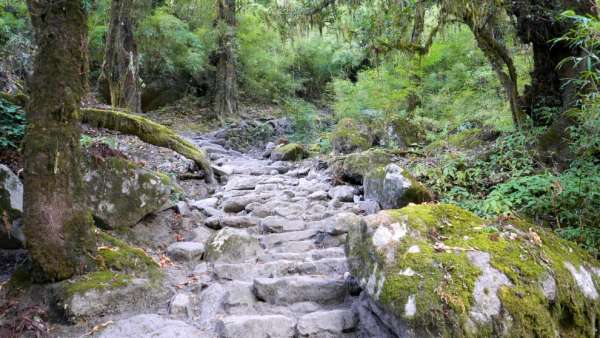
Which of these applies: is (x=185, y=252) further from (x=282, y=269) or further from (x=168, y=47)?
(x=168, y=47)

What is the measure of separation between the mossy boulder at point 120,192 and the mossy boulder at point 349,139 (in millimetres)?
4662

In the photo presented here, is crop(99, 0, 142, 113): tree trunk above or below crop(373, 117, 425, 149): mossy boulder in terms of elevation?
above

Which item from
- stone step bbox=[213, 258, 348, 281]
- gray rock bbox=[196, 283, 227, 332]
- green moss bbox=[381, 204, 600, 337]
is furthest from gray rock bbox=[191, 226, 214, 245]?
green moss bbox=[381, 204, 600, 337]

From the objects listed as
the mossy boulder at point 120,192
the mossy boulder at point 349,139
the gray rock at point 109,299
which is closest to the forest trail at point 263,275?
the gray rock at point 109,299

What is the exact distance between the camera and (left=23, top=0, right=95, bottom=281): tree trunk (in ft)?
9.40

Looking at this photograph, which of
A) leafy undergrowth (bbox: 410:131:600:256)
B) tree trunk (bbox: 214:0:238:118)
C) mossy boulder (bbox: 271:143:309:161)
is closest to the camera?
leafy undergrowth (bbox: 410:131:600:256)

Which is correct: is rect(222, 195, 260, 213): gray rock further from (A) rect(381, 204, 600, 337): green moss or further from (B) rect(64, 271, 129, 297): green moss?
(A) rect(381, 204, 600, 337): green moss

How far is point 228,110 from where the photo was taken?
1431 centimetres

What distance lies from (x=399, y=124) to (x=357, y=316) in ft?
20.9

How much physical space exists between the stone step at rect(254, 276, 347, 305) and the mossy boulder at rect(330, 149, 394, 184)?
2.95 m

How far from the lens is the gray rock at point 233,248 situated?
3.99 meters

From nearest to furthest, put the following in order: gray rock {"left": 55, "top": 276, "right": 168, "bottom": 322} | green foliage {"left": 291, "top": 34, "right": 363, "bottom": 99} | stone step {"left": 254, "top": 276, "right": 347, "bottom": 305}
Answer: gray rock {"left": 55, "top": 276, "right": 168, "bottom": 322} → stone step {"left": 254, "top": 276, "right": 347, "bottom": 305} → green foliage {"left": 291, "top": 34, "right": 363, "bottom": 99}

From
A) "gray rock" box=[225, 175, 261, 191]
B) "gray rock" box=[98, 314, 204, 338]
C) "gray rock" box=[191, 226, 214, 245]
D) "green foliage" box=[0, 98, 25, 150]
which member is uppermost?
"green foliage" box=[0, 98, 25, 150]

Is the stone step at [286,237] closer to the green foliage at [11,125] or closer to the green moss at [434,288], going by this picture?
the green moss at [434,288]
